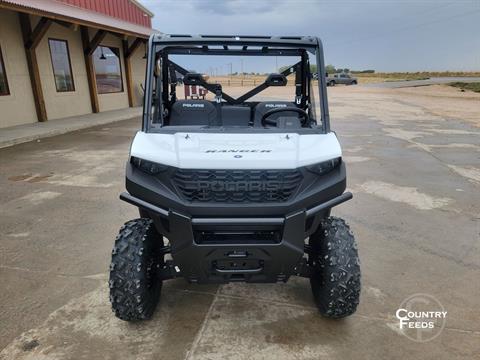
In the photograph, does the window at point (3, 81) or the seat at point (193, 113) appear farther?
the window at point (3, 81)

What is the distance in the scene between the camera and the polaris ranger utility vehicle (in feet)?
8.09

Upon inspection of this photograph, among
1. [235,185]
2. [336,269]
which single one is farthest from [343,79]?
[235,185]

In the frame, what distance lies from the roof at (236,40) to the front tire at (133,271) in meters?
1.41

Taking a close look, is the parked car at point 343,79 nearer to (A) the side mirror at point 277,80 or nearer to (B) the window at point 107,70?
(B) the window at point 107,70

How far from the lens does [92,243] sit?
429cm

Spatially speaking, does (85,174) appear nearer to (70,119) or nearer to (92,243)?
(92,243)

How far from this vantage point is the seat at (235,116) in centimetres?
378

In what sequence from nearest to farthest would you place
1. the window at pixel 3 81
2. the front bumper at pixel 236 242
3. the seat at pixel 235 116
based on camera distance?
the front bumper at pixel 236 242
the seat at pixel 235 116
the window at pixel 3 81

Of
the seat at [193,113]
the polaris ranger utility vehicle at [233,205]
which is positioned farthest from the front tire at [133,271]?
the seat at [193,113]

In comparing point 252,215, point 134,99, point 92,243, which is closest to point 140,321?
point 252,215

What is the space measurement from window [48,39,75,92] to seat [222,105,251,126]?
12.1m

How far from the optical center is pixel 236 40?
312 centimetres

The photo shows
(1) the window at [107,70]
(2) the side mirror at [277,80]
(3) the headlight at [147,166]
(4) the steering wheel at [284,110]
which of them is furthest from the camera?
(1) the window at [107,70]

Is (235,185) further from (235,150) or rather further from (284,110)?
(284,110)
